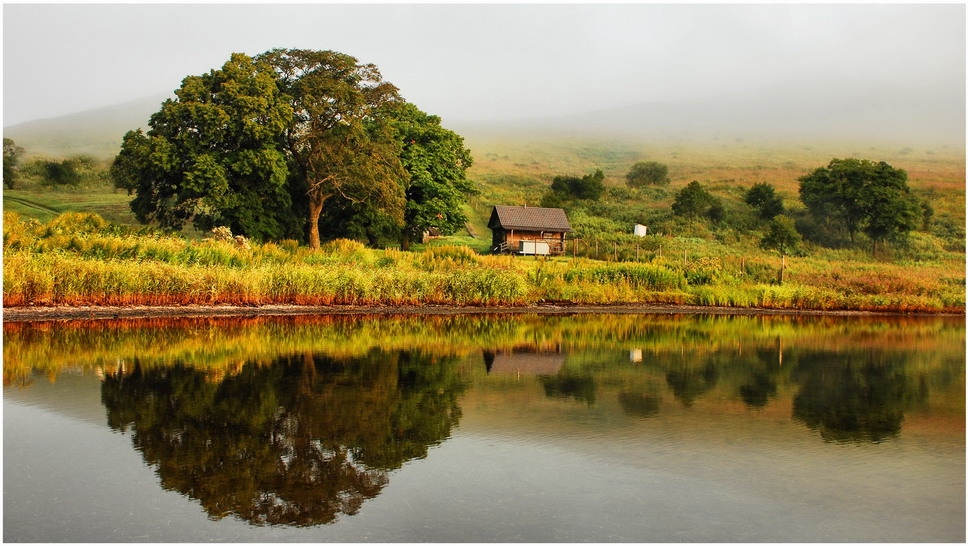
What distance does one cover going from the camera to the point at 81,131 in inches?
5797

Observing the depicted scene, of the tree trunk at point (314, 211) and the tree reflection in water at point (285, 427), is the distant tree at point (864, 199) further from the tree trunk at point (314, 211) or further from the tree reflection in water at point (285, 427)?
the tree reflection in water at point (285, 427)

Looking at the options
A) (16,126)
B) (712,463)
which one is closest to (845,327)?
(712,463)

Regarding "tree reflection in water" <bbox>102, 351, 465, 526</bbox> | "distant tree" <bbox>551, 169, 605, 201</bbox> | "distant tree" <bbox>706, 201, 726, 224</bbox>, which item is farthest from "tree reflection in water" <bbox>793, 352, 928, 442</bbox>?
"distant tree" <bbox>551, 169, 605, 201</bbox>

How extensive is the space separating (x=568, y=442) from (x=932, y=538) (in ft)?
13.0

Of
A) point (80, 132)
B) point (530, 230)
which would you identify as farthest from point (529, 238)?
point (80, 132)

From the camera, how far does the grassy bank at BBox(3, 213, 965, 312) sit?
2062 cm

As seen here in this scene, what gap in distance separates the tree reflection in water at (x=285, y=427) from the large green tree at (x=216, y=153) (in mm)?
25961

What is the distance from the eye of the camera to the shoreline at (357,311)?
19.4m

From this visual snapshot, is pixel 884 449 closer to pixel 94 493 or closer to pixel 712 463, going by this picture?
pixel 712 463

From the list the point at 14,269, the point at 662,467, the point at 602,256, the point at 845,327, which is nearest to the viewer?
the point at 662,467

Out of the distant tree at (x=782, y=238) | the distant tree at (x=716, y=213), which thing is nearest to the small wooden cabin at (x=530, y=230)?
the distant tree at (x=782, y=238)

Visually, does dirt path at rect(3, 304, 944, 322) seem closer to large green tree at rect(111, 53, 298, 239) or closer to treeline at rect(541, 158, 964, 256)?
large green tree at rect(111, 53, 298, 239)

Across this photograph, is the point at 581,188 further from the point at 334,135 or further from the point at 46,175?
the point at 46,175

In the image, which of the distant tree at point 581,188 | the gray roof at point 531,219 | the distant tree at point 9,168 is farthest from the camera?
the distant tree at point 581,188
